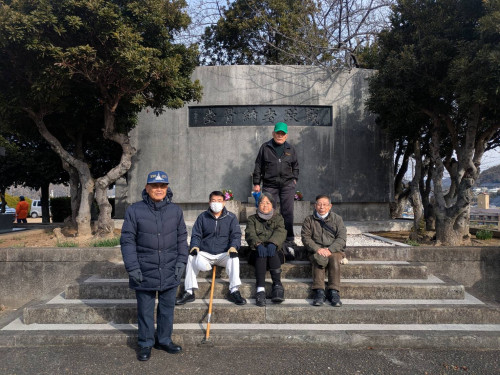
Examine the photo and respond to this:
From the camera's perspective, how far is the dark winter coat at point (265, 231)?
14.6 ft

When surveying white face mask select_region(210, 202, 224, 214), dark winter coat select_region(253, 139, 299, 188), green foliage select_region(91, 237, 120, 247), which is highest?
dark winter coat select_region(253, 139, 299, 188)

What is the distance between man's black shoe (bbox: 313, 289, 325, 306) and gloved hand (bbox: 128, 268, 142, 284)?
203 cm

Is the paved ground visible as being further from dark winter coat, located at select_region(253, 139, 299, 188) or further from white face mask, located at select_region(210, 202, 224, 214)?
dark winter coat, located at select_region(253, 139, 299, 188)

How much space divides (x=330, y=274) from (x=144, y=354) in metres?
2.27

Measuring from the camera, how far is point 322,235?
4.65m

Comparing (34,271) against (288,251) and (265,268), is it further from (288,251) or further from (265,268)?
(288,251)

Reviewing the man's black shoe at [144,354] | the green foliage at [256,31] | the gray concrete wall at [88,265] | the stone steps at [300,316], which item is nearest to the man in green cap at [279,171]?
the stone steps at [300,316]

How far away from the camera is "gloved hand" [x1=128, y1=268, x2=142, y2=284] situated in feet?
10.9

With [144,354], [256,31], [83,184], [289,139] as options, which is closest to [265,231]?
[144,354]

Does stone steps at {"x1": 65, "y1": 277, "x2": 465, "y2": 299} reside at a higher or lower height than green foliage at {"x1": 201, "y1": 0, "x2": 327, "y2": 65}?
lower

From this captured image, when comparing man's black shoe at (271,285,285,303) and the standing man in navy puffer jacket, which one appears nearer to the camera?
the standing man in navy puffer jacket

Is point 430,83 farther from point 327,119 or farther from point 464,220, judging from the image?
point 327,119

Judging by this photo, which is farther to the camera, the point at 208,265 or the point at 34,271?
the point at 34,271

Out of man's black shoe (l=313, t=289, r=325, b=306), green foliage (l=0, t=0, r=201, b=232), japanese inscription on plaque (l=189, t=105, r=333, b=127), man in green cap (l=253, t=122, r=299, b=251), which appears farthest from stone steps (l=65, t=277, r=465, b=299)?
japanese inscription on plaque (l=189, t=105, r=333, b=127)
